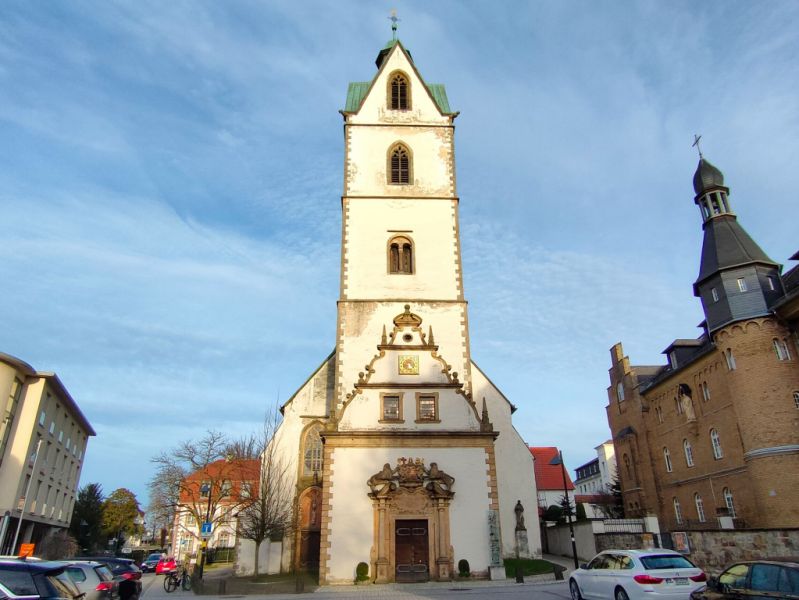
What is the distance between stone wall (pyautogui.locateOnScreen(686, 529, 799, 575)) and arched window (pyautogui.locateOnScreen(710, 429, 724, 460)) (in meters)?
15.6

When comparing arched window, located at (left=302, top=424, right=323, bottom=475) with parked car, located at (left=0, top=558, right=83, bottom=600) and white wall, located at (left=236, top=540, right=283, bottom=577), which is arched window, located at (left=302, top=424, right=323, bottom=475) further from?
parked car, located at (left=0, top=558, right=83, bottom=600)

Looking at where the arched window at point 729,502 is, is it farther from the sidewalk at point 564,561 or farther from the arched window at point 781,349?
the sidewalk at point 564,561

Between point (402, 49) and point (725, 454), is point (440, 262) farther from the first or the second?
point (725, 454)

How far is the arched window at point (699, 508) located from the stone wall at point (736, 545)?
660 inches

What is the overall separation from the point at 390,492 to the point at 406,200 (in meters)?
15.3

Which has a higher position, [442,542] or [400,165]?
[400,165]

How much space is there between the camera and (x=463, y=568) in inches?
866

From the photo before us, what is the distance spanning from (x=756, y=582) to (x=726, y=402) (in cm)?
2665

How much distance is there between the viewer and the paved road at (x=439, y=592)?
661 inches

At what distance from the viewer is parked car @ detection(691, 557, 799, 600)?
863 cm

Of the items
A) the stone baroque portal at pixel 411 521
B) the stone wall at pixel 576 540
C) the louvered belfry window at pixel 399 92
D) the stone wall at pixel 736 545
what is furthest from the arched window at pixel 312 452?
the louvered belfry window at pixel 399 92

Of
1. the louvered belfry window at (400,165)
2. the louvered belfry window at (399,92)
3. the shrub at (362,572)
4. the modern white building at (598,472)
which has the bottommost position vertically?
the shrub at (362,572)

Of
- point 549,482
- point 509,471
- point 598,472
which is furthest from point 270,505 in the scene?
point 598,472

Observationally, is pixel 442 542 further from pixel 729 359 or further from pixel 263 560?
pixel 729 359
